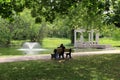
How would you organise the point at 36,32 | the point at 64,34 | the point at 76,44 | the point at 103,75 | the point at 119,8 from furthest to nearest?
the point at 64,34 → the point at 36,32 → the point at 76,44 → the point at 119,8 → the point at 103,75

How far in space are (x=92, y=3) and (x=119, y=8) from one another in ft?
13.5

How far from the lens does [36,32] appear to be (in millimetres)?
44812

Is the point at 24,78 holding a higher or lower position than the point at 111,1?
lower

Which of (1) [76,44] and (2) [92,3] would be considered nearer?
(2) [92,3]

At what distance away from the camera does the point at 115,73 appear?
1363cm

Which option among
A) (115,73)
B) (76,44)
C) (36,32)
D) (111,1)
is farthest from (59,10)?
(36,32)

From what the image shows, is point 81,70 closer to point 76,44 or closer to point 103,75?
point 103,75

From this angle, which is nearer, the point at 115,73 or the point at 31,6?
the point at 115,73

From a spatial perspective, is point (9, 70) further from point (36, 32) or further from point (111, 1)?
point (36, 32)

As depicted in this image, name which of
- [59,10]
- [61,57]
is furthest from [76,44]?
[59,10]

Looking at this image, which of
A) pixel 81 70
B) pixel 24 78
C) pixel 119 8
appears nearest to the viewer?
pixel 24 78

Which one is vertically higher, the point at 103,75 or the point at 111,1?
the point at 111,1

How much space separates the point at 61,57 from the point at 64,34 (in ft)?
185

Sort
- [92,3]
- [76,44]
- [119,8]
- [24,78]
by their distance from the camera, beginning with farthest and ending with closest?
[76,44] → [119,8] → [92,3] → [24,78]
